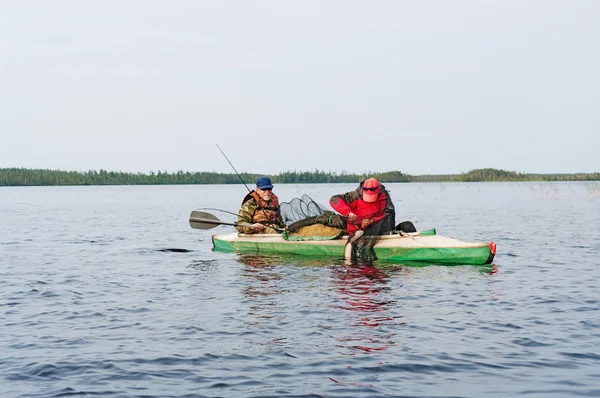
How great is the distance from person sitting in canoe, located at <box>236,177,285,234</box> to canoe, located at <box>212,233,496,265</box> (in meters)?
0.31

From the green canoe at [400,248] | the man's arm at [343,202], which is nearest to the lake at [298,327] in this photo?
the green canoe at [400,248]

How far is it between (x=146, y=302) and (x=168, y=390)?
5.18m

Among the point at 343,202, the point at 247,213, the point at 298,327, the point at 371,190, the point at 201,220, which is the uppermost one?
the point at 371,190

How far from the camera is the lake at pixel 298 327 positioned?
7.29 metres

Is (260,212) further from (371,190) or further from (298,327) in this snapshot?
(298,327)

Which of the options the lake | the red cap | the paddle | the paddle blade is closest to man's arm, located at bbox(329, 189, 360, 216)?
the red cap

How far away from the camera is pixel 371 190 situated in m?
16.1

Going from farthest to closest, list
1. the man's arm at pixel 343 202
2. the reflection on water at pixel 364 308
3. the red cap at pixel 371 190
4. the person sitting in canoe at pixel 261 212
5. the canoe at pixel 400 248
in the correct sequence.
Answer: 1. the person sitting in canoe at pixel 261 212
2. the man's arm at pixel 343 202
3. the red cap at pixel 371 190
4. the canoe at pixel 400 248
5. the reflection on water at pixel 364 308

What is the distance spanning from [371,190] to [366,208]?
50 centimetres

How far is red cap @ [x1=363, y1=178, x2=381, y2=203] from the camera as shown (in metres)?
16.1

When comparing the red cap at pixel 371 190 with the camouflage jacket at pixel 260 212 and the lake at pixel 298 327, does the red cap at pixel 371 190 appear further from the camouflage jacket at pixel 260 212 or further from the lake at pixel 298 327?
the camouflage jacket at pixel 260 212

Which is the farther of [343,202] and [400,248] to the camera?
[343,202]

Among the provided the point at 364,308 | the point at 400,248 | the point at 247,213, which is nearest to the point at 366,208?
the point at 400,248

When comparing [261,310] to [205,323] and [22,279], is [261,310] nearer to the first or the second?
[205,323]
